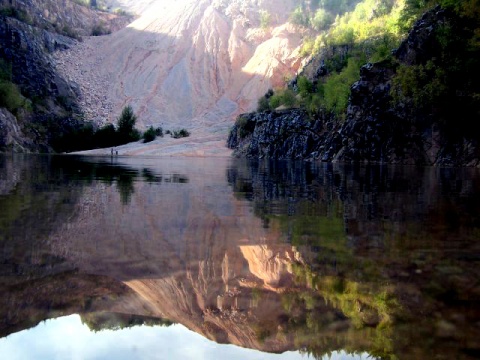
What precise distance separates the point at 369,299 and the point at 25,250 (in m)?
3.43

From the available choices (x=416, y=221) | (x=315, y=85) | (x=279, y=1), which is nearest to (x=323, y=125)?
(x=315, y=85)

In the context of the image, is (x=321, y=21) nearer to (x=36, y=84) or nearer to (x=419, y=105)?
(x=36, y=84)

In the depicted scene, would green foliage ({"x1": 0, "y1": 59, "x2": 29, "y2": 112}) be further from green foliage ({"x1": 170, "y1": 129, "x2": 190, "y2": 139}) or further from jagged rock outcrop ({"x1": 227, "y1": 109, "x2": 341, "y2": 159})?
jagged rock outcrop ({"x1": 227, "y1": 109, "x2": 341, "y2": 159})

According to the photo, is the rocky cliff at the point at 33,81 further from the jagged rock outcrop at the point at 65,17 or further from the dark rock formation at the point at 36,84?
the jagged rock outcrop at the point at 65,17

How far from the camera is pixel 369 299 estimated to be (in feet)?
12.3

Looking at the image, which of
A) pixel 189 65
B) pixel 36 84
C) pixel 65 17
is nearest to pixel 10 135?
pixel 36 84

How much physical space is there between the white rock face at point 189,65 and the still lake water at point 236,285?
7751cm

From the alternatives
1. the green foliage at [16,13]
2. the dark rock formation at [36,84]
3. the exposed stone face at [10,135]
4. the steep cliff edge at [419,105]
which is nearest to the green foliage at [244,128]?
the steep cliff edge at [419,105]

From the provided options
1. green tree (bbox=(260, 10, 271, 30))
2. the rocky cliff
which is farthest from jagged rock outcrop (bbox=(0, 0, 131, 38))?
green tree (bbox=(260, 10, 271, 30))

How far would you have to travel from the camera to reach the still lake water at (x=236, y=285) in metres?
3.02

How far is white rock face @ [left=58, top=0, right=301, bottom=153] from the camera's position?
92875 millimetres

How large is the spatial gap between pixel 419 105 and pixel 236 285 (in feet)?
110

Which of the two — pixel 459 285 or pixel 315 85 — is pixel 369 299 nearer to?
pixel 459 285

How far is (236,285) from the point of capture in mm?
4230
